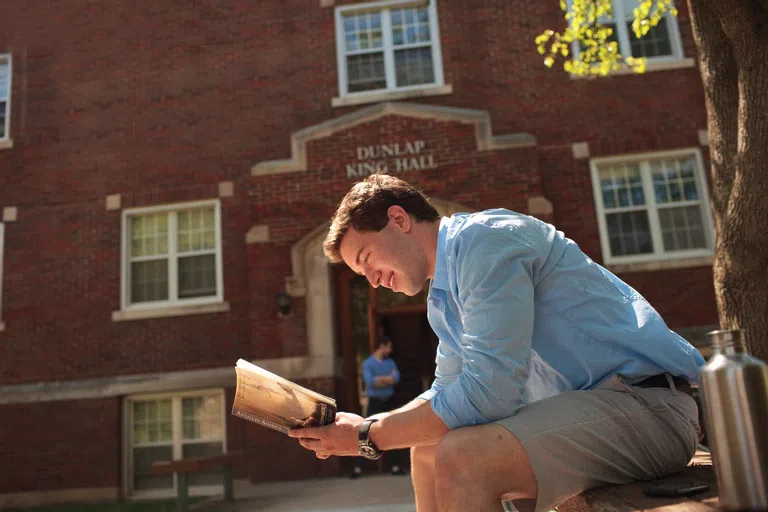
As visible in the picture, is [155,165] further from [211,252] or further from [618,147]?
[618,147]

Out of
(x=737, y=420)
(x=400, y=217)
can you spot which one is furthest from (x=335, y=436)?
(x=737, y=420)

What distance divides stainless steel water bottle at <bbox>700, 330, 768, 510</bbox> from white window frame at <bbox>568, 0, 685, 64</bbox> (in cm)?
1066

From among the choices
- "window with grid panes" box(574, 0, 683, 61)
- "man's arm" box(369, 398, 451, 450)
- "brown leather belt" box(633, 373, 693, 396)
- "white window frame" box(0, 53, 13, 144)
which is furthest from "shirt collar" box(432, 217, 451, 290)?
"white window frame" box(0, 53, 13, 144)

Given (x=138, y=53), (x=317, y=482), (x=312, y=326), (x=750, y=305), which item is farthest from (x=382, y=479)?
(x=138, y=53)

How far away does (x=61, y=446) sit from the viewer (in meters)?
10.9

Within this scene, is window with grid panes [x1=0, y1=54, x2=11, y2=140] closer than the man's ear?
No

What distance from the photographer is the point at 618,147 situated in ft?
36.0

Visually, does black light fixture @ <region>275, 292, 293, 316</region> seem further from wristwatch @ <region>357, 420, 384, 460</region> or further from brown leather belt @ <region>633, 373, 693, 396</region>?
brown leather belt @ <region>633, 373, 693, 396</region>

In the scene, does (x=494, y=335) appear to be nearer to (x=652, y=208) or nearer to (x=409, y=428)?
(x=409, y=428)

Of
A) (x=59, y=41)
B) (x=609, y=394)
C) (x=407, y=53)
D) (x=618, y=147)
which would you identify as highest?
(x=59, y=41)

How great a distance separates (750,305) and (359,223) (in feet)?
10.1

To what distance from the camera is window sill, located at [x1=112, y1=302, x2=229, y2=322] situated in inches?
439

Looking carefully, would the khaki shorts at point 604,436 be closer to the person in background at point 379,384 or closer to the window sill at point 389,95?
the person in background at point 379,384

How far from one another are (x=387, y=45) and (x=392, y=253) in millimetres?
10096
